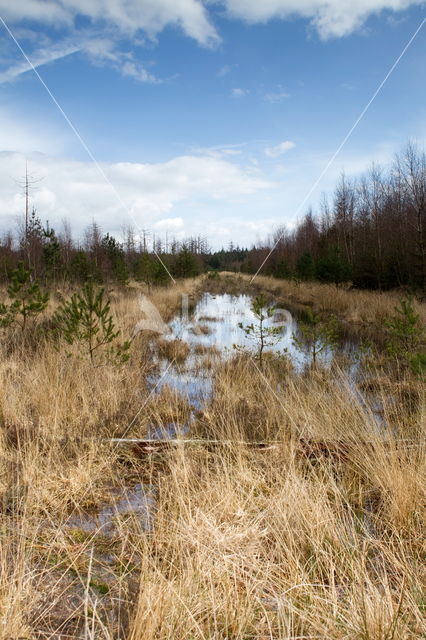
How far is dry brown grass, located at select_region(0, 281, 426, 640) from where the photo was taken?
169 centimetres

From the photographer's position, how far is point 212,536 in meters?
2.30

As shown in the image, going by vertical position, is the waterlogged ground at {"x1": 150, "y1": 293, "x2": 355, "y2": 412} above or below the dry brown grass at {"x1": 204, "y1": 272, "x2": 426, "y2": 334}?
below

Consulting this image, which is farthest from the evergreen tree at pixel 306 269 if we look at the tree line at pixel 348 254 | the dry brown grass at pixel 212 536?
the dry brown grass at pixel 212 536

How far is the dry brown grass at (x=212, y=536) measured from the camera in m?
1.69

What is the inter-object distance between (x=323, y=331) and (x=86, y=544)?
6.00 metres

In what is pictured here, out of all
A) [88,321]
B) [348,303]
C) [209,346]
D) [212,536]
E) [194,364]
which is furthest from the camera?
[348,303]

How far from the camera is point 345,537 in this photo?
2.33m

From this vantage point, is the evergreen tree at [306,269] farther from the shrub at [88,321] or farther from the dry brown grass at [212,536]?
the dry brown grass at [212,536]

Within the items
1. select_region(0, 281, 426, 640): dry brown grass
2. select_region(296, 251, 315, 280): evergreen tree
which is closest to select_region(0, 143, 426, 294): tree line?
select_region(296, 251, 315, 280): evergreen tree

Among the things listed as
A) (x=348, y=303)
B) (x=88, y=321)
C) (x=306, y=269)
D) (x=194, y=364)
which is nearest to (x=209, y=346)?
(x=194, y=364)

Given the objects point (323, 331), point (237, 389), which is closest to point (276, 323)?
point (323, 331)

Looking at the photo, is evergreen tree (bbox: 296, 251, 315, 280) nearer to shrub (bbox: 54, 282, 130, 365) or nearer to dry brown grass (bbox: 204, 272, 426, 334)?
dry brown grass (bbox: 204, 272, 426, 334)

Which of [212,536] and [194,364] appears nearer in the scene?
[212,536]

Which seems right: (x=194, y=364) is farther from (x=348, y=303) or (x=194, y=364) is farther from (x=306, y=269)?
(x=306, y=269)
